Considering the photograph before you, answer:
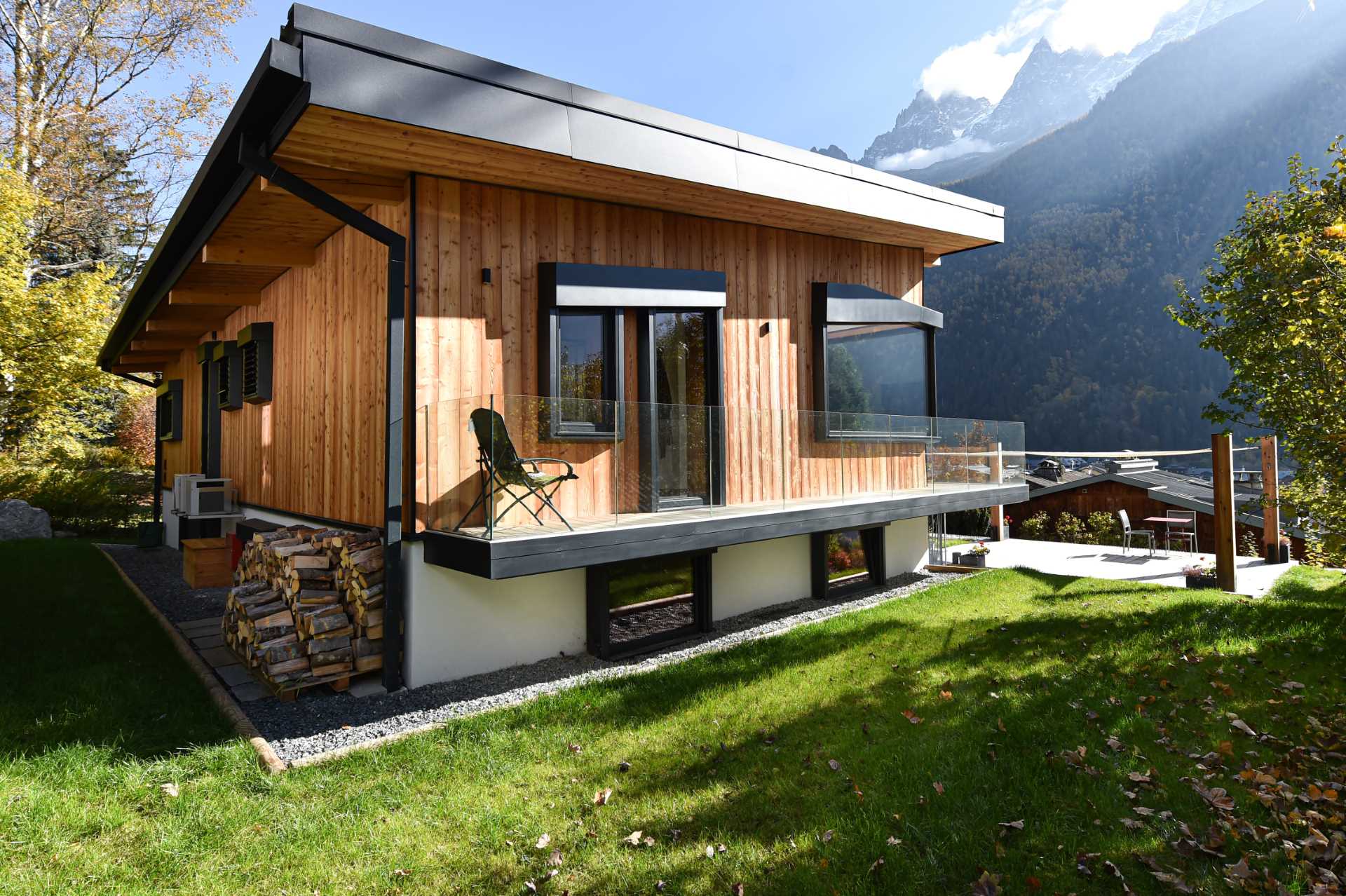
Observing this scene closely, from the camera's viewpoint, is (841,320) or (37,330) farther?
(37,330)

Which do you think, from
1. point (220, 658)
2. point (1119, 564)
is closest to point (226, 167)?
point (220, 658)

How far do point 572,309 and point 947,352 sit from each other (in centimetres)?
4703

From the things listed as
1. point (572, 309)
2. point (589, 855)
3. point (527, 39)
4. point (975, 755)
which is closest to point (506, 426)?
point (572, 309)

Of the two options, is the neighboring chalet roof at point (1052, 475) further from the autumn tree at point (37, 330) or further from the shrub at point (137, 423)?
the shrub at point (137, 423)

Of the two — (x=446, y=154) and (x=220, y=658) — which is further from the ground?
(x=446, y=154)

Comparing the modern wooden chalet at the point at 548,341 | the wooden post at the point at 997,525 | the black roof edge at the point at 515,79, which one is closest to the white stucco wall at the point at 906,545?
the modern wooden chalet at the point at 548,341

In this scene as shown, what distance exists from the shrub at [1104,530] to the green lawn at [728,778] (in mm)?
11306

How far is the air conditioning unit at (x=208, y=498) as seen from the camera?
988cm

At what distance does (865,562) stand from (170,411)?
47.0 feet

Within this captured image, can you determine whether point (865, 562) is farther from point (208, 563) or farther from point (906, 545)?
point (208, 563)

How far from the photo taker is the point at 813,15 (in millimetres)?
66312

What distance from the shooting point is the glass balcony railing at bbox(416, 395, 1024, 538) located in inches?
213

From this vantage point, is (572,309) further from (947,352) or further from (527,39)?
(947,352)

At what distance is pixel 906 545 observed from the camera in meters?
10.5
